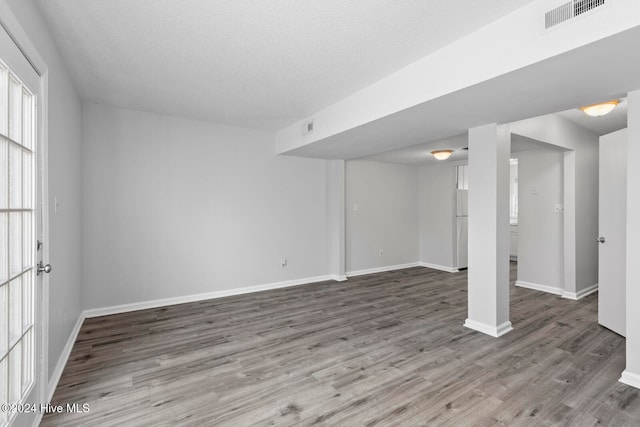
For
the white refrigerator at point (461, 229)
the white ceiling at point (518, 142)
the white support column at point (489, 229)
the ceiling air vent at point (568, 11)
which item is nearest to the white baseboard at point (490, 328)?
the white support column at point (489, 229)

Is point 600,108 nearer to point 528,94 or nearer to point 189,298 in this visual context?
point 528,94

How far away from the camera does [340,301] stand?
4.54 meters

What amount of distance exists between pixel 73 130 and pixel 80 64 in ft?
2.54

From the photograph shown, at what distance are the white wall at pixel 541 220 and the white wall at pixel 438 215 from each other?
154cm

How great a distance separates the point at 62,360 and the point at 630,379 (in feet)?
15.1

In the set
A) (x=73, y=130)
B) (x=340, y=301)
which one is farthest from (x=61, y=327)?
(x=340, y=301)

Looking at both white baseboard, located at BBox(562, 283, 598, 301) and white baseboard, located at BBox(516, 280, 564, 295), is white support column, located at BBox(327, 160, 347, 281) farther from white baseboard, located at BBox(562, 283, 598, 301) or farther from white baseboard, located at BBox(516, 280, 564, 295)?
white baseboard, located at BBox(562, 283, 598, 301)

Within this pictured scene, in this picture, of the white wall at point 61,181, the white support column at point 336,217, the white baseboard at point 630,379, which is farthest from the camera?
the white support column at point 336,217

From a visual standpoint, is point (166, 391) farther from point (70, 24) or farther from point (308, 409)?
point (70, 24)

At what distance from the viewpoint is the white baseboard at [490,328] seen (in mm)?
3271

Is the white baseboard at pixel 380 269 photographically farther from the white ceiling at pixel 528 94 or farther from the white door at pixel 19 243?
the white door at pixel 19 243

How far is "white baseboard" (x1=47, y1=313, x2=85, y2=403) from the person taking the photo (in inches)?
87.5

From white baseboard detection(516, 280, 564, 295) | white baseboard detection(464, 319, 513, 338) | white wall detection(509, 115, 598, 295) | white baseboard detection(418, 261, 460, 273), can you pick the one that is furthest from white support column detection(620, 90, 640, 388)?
white baseboard detection(418, 261, 460, 273)

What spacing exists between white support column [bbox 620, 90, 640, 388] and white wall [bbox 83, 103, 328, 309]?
4.18 metres
